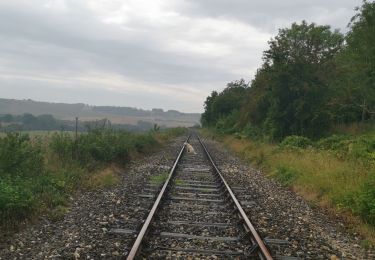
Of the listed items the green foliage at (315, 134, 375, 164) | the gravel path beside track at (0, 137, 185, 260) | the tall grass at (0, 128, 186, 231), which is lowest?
the gravel path beside track at (0, 137, 185, 260)

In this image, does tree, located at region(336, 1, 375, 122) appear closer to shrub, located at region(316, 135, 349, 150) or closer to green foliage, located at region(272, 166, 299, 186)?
shrub, located at region(316, 135, 349, 150)

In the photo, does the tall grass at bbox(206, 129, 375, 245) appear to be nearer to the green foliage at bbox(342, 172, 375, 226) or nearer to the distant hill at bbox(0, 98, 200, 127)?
the green foliage at bbox(342, 172, 375, 226)

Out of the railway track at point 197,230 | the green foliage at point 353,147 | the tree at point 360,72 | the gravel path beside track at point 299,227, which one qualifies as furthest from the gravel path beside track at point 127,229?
the tree at point 360,72

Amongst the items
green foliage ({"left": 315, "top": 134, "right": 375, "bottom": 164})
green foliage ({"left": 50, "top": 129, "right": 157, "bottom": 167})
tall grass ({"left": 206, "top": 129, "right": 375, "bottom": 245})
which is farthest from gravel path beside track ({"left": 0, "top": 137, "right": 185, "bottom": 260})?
green foliage ({"left": 315, "top": 134, "right": 375, "bottom": 164})

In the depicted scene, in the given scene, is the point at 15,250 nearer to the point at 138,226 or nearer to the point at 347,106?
the point at 138,226

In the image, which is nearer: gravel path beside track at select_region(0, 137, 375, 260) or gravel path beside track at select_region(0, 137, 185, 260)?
gravel path beside track at select_region(0, 137, 185, 260)

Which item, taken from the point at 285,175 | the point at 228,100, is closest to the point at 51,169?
the point at 285,175

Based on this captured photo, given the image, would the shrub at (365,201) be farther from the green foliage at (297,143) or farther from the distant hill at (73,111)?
the distant hill at (73,111)

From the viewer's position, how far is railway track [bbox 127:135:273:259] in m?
6.57

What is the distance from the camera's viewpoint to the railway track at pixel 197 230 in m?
6.57

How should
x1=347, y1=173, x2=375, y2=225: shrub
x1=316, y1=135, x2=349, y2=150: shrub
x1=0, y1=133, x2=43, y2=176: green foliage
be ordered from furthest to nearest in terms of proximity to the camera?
x1=316, y1=135, x2=349, y2=150: shrub → x1=0, y1=133, x2=43, y2=176: green foliage → x1=347, y1=173, x2=375, y2=225: shrub

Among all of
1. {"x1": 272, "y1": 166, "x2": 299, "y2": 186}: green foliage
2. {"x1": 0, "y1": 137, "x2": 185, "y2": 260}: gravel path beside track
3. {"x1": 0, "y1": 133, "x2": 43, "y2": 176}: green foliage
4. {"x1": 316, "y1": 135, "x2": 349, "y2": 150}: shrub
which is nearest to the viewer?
{"x1": 0, "y1": 137, "x2": 185, "y2": 260}: gravel path beside track

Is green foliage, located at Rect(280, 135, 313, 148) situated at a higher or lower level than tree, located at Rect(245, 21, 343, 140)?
lower

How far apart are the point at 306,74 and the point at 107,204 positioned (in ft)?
65.9
